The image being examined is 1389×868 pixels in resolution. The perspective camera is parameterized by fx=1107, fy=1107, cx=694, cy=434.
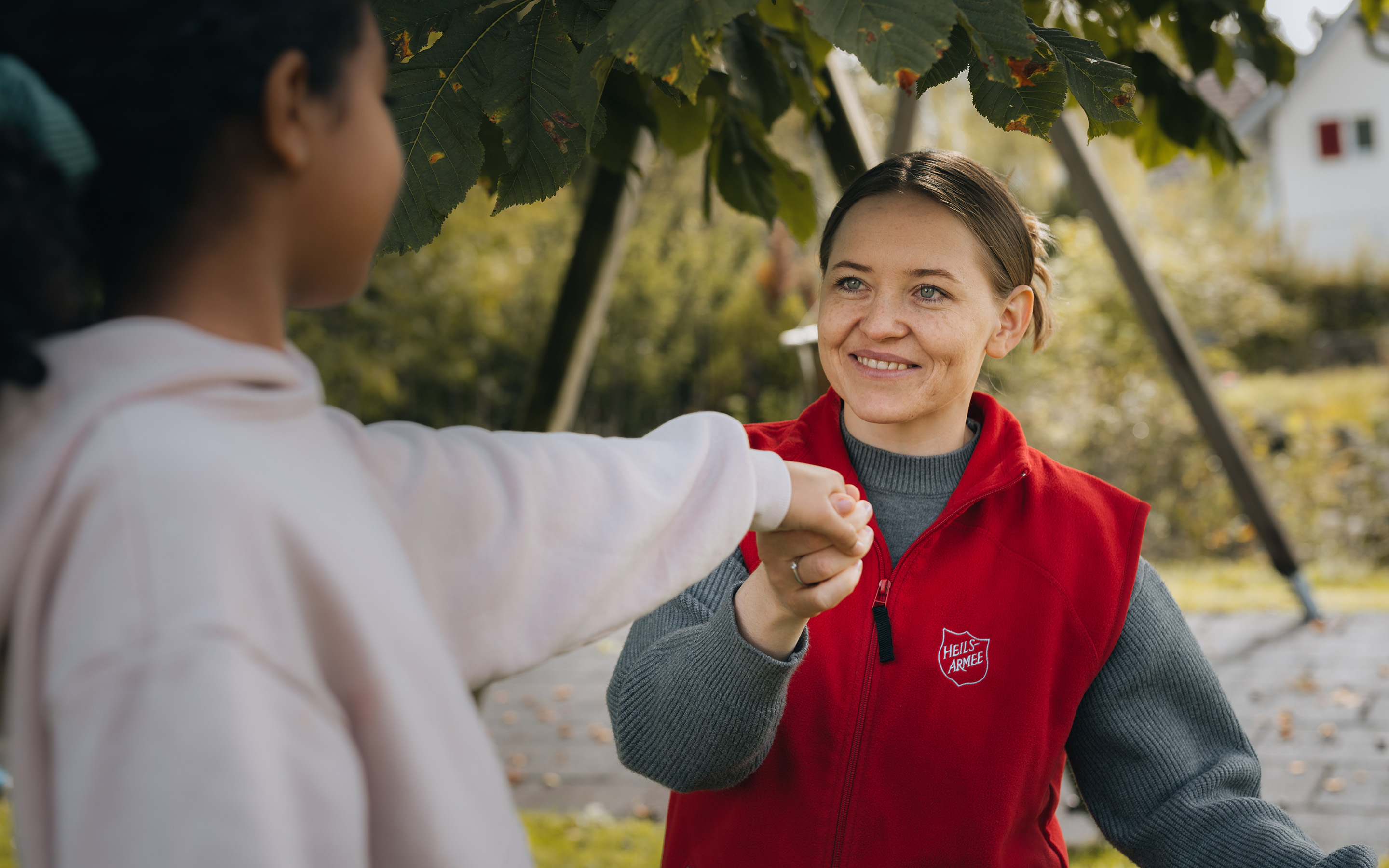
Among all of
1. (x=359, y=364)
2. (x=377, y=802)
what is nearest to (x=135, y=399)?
(x=377, y=802)

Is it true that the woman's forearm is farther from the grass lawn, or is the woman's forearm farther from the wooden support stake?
the grass lawn

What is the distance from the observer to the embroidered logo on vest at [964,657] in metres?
1.65

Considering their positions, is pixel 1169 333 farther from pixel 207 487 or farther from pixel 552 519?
pixel 207 487

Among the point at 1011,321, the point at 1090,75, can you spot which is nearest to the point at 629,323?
the point at 1011,321

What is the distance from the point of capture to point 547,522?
104 centimetres

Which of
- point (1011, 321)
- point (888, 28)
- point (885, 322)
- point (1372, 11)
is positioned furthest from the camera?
point (1372, 11)

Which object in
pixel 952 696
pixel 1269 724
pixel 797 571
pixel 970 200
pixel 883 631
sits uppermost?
pixel 970 200

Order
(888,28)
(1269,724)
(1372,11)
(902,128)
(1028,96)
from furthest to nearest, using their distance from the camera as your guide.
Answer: (1269,724)
(902,128)
(1372,11)
(1028,96)
(888,28)

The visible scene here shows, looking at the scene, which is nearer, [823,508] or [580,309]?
[823,508]

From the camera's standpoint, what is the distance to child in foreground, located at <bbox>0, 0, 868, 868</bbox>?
0.68 meters

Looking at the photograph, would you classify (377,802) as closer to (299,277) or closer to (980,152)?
(299,277)

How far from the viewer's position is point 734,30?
1.78 meters

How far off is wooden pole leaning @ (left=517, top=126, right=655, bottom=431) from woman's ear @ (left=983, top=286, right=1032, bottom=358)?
1.65m

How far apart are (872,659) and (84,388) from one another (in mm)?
1186
